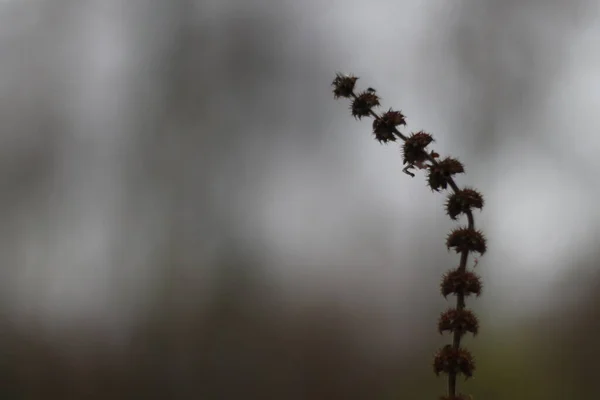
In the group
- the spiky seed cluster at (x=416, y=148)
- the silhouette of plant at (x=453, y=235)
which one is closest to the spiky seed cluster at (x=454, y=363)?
the silhouette of plant at (x=453, y=235)

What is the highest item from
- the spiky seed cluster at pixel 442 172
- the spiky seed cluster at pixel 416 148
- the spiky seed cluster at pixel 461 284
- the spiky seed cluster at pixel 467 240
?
the spiky seed cluster at pixel 416 148

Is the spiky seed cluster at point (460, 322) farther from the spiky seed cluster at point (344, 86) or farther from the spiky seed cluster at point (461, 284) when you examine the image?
the spiky seed cluster at point (344, 86)

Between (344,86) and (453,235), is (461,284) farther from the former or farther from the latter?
(344,86)

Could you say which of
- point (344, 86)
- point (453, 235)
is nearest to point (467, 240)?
point (453, 235)

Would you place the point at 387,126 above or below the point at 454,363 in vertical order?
above

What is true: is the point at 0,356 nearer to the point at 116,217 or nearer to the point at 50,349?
the point at 50,349

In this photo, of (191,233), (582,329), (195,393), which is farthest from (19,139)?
(582,329)
